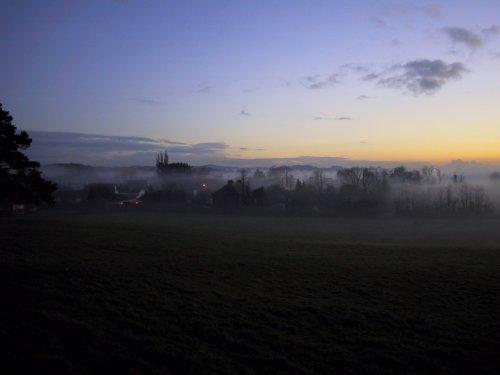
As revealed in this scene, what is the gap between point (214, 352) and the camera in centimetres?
961

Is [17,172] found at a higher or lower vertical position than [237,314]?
higher

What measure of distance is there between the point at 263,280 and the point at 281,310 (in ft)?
15.7

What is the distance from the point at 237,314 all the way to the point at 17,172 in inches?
447

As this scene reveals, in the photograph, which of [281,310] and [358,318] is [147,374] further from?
[358,318]

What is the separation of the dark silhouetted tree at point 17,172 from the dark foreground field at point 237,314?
9.70 ft

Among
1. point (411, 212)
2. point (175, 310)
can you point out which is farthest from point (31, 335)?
point (411, 212)

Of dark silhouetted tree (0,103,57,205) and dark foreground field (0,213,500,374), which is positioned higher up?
dark silhouetted tree (0,103,57,205)

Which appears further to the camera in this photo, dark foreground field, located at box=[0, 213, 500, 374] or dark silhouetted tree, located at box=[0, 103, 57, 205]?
dark silhouetted tree, located at box=[0, 103, 57, 205]

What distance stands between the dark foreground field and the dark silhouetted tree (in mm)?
2955

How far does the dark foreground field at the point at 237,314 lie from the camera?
9.16 metres

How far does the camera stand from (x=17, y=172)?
17.2 m

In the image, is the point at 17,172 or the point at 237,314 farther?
the point at 17,172

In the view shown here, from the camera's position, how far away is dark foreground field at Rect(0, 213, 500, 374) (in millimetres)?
9156

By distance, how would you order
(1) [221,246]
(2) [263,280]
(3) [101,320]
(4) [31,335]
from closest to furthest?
(4) [31,335]
(3) [101,320]
(2) [263,280]
(1) [221,246]
